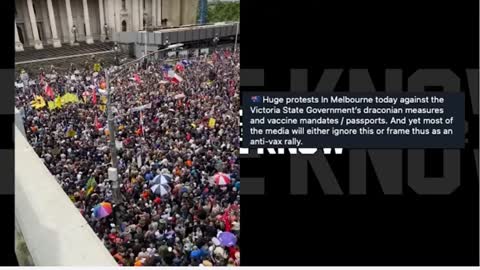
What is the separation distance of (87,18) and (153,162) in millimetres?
37310

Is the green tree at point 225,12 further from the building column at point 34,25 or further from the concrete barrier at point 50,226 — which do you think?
the concrete barrier at point 50,226

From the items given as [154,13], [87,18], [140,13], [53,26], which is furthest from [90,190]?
[154,13]

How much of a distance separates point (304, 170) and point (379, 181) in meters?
1.74

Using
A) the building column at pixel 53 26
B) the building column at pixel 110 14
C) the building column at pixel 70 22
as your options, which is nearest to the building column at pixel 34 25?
the building column at pixel 53 26

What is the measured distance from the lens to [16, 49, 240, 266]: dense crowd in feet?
33.0

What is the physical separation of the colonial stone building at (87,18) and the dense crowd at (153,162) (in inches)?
837

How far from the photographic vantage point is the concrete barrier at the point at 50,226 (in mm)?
6957

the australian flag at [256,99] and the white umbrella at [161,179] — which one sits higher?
Answer: the australian flag at [256,99]

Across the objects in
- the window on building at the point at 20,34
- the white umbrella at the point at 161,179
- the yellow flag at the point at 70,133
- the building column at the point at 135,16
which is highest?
the building column at the point at 135,16

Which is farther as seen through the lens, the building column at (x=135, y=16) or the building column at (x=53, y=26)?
the building column at (x=135, y=16)

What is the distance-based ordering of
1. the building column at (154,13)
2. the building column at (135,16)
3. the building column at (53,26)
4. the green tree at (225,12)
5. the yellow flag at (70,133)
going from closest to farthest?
1. the yellow flag at (70,133)
2. the building column at (53,26)
3. the building column at (135,16)
4. the building column at (154,13)
5. the green tree at (225,12)

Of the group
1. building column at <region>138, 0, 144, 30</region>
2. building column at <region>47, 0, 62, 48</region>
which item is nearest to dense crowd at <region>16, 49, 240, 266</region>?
building column at <region>47, 0, 62, 48</region>

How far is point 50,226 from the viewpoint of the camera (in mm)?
7707

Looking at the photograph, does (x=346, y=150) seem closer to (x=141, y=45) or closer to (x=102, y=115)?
(x=102, y=115)
